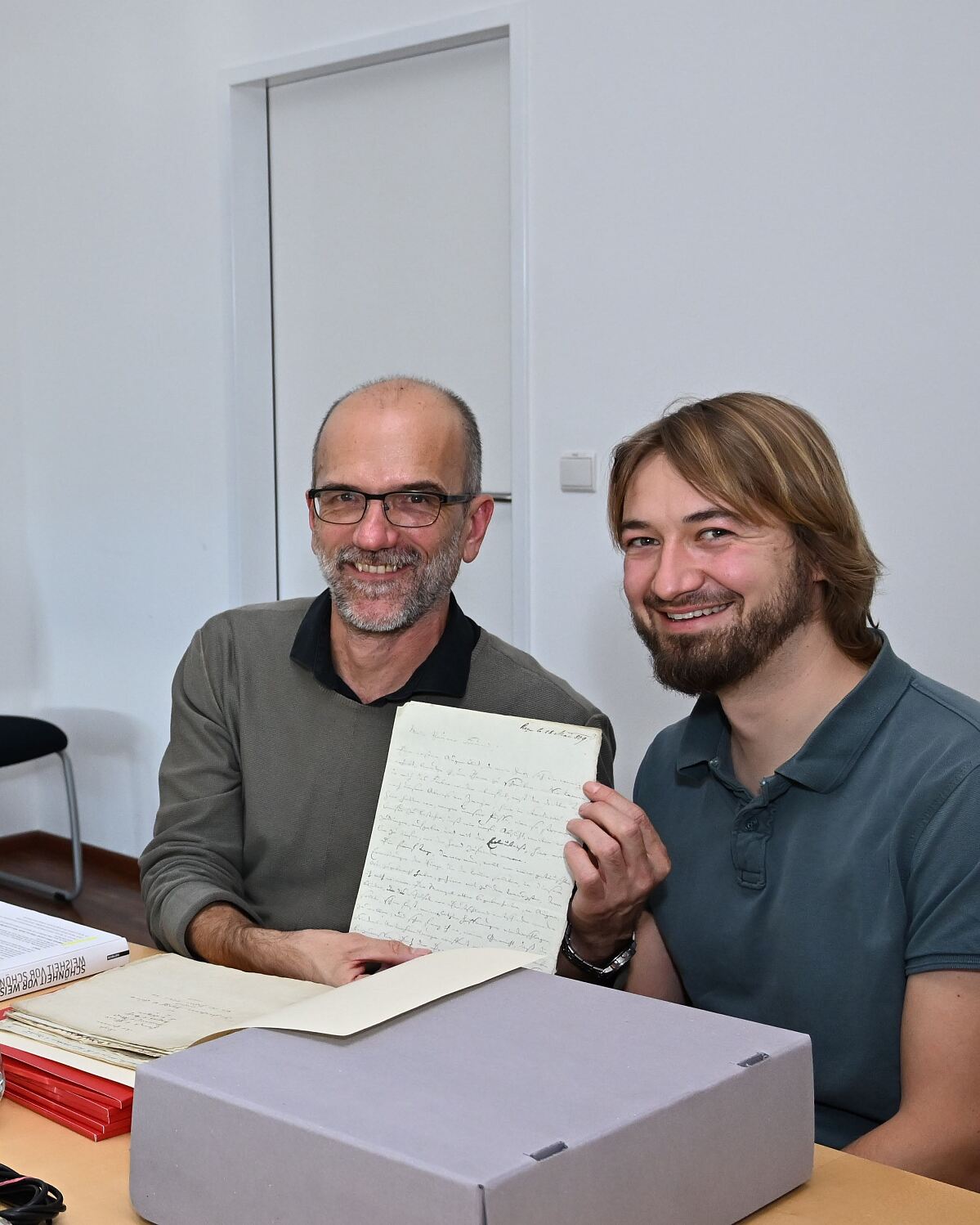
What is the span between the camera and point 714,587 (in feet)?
5.18

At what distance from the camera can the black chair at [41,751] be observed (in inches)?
167

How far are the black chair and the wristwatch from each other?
9.58ft

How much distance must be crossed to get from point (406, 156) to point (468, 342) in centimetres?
53

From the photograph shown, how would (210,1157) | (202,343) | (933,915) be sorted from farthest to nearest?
(202,343)
(933,915)
(210,1157)

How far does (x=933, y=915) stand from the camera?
4.61 ft

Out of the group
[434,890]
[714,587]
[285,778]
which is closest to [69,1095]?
[434,890]

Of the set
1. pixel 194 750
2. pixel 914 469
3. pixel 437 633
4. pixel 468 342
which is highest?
pixel 468 342

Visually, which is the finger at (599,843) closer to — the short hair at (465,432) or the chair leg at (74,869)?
the short hair at (465,432)

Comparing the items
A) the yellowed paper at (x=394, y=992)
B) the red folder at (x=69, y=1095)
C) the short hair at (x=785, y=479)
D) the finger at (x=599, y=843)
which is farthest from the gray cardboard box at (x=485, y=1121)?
the short hair at (x=785, y=479)

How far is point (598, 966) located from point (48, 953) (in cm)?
59

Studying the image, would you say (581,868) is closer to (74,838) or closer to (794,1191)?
(794,1191)

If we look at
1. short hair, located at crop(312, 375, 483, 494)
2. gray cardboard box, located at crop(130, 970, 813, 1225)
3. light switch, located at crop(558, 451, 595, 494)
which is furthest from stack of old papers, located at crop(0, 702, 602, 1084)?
light switch, located at crop(558, 451, 595, 494)

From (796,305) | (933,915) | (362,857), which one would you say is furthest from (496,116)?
(933,915)

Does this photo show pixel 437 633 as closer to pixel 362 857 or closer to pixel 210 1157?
pixel 362 857
